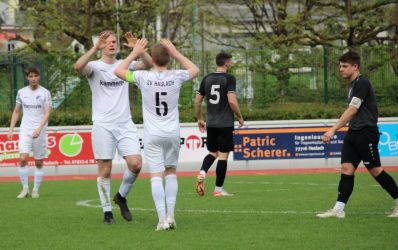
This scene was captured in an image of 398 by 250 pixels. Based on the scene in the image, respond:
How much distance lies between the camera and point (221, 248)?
344 inches

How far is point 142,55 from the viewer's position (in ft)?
34.6

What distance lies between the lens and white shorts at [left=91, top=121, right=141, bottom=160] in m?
10.9

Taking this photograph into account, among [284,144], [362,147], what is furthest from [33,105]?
[284,144]

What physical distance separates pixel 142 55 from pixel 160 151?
1154 millimetres

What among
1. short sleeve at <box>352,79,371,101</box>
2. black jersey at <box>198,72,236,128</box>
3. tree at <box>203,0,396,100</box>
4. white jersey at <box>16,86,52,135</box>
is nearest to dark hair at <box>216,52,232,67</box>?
black jersey at <box>198,72,236,128</box>

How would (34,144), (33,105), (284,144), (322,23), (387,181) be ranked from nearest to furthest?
(387,181) → (33,105) → (34,144) → (284,144) → (322,23)

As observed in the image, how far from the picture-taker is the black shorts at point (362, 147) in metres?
10.9

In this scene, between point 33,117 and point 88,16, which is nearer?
point 33,117

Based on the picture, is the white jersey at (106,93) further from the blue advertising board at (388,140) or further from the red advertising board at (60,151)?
the blue advertising board at (388,140)

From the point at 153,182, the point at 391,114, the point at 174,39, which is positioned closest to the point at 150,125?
the point at 153,182

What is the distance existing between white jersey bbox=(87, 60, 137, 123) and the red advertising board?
483 inches

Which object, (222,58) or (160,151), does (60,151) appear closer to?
(222,58)

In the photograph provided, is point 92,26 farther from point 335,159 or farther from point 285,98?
point 335,159

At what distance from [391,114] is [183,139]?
5750 mm
